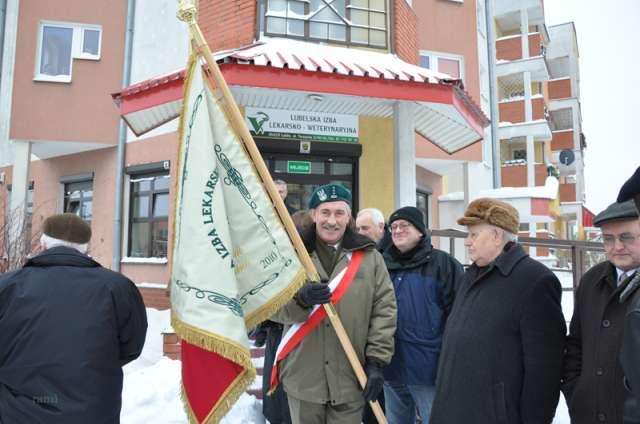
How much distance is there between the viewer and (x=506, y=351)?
2.40 m

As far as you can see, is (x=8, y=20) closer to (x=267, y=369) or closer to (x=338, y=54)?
(x=338, y=54)

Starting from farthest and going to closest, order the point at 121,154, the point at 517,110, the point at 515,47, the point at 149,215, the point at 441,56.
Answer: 1. the point at 515,47
2. the point at 517,110
3. the point at 441,56
4. the point at 121,154
5. the point at 149,215

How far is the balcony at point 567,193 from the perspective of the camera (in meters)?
30.5

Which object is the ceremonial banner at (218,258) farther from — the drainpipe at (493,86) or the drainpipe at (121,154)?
the drainpipe at (493,86)

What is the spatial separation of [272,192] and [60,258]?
1099mm

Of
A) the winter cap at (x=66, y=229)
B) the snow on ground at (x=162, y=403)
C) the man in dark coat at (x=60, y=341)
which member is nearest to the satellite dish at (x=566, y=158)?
the snow on ground at (x=162, y=403)

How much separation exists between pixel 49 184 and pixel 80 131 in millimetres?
2553

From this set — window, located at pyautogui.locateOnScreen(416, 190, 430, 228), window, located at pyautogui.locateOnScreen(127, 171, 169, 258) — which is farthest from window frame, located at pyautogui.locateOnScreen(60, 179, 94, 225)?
window, located at pyautogui.locateOnScreen(416, 190, 430, 228)

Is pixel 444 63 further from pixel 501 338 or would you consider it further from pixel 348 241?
pixel 501 338

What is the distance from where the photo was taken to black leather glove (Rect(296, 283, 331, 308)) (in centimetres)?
274

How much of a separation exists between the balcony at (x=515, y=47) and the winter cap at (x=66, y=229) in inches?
845

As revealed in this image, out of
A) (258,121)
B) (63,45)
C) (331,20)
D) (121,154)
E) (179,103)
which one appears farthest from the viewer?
(63,45)

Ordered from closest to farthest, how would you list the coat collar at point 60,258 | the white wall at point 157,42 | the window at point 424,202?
the coat collar at point 60,258
the white wall at point 157,42
the window at point 424,202

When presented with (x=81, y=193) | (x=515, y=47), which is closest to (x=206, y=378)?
(x=81, y=193)
